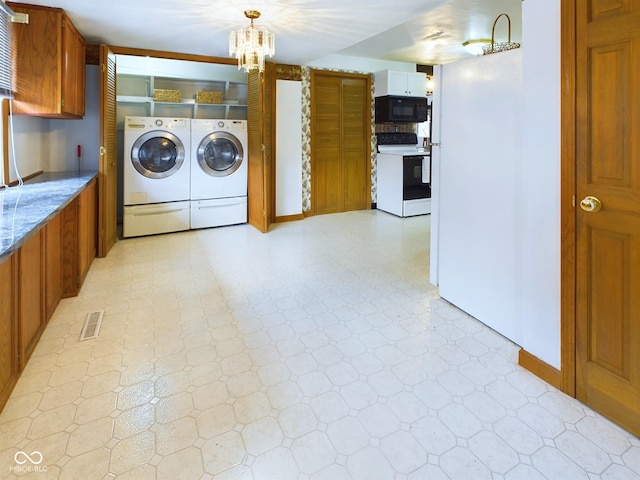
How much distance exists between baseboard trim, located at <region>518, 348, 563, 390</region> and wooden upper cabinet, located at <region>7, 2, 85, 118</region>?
3.74 meters

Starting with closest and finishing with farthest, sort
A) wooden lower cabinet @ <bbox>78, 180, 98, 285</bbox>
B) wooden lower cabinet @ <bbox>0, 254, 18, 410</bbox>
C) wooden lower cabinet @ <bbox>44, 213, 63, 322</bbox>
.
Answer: wooden lower cabinet @ <bbox>0, 254, 18, 410</bbox>, wooden lower cabinet @ <bbox>44, 213, 63, 322</bbox>, wooden lower cabinet @ <bbox>78, 180, 98, 285</bbox>

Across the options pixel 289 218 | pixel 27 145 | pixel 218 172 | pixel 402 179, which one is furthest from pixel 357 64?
pixel 27 145

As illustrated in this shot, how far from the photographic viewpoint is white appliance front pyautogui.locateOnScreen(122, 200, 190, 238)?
4734mm

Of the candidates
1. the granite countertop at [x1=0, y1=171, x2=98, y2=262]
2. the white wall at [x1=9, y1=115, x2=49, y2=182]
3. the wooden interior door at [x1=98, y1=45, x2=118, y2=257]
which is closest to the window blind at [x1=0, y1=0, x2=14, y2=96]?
the white wall at [x1=9, y1=115, x2=49, y2=182]

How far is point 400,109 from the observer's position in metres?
6.23

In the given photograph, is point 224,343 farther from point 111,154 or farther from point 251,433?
point 111,154

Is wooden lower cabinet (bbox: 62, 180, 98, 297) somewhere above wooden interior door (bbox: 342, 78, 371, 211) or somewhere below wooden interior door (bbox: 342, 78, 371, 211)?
below

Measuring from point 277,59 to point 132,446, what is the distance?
4.80 meters

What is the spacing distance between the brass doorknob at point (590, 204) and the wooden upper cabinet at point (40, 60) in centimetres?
366

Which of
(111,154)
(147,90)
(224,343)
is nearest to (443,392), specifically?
(224,343)

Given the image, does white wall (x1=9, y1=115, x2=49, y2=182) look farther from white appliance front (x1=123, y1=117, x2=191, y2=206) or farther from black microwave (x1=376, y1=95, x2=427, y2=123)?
black microwave (x1=376, y1=95, x2=427, y2=123)

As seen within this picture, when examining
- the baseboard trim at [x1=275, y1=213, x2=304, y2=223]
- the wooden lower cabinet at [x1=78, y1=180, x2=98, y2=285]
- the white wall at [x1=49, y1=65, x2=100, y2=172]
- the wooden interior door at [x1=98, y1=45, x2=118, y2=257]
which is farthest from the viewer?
the baseboard trim at [x1=275, y1=213, x2=304, y2=223]

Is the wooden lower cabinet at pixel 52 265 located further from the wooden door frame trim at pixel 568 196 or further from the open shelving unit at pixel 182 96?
the wooden door frame trim at pixel 568 196

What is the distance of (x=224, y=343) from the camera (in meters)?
2.33
